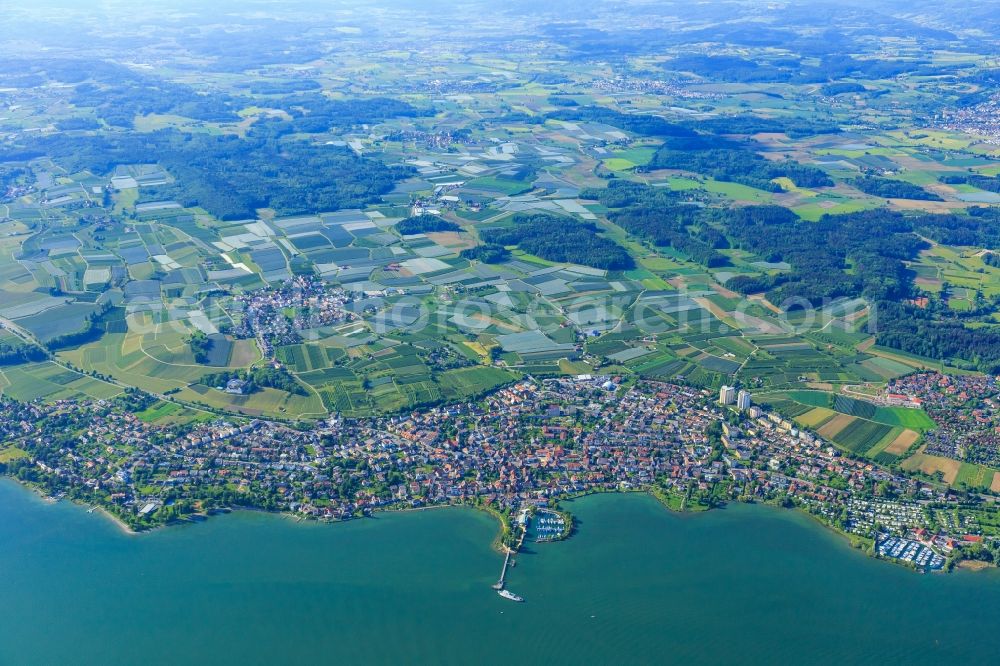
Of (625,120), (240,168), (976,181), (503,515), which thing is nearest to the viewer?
(503,515)

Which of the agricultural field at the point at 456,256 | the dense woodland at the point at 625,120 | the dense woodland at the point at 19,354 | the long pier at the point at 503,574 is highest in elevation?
the dense woodland at the point at 625,120

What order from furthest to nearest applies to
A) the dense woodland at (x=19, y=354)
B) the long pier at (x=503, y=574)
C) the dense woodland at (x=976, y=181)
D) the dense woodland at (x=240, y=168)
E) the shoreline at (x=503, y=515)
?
1. the dense woodland at (x=976, y=181)
2. the dense woodland at (x=240, y=168)
3. the dense woodland at (x=19, y=354)
4. the shoreline at (x=503, y=515)
5. the long pier at (x=503, y=574)

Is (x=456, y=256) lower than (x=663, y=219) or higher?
lower

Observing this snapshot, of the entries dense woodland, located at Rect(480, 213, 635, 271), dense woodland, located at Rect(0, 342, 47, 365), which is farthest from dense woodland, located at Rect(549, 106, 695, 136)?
dense woodland, located at Rect(0, 342, 47, 365)

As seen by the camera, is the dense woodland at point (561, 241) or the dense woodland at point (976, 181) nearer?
the dense woodland at point (561, 241)

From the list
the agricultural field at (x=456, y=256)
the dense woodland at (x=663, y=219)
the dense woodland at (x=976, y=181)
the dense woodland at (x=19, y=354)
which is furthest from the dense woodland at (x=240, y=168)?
the dense woodland at (x=976, y=181)

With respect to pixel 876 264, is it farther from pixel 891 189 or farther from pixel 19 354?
pixel 19 354

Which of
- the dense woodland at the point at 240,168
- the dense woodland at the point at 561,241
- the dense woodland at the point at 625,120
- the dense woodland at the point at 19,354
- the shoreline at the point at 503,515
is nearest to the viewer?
the shoreline at the point at 503,515

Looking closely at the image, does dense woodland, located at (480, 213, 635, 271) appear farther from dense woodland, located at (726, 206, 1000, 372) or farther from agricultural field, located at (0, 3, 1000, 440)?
dense woodland, located at (726, 206, 1000, 372)

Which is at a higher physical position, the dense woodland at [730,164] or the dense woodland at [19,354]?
the dense woodland at [730,164]

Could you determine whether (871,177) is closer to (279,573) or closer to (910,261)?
(910,261)

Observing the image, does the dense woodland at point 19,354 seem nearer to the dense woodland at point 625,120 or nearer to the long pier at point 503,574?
the long pier at point 503,574

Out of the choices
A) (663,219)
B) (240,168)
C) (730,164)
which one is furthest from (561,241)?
(240,168)

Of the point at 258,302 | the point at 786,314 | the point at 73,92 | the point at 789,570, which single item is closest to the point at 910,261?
the point at 786,314
